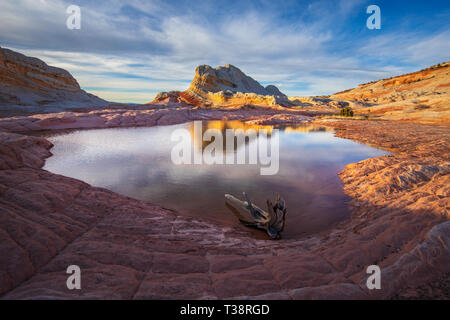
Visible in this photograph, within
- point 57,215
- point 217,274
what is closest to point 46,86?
point 57,215

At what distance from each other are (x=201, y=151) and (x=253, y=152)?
378 cm

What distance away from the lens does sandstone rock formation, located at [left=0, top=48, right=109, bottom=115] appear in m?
31.2

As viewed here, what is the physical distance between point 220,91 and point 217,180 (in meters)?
52.9

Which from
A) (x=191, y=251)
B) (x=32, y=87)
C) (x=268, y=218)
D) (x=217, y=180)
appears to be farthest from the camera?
(x=32, y=87)

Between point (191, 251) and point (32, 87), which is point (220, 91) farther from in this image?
point (191, 251)

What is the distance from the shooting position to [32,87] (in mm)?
36188

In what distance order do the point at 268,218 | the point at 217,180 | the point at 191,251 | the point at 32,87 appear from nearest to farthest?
the point at 191,251 < the point at 268,218 < the point at 217,180 < the point at 32,87

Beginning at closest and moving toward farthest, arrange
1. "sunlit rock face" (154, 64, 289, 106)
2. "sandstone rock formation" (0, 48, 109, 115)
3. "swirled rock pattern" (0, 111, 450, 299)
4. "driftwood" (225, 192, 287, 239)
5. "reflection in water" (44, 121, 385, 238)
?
"swirled rock pattern" (0, 111, 450, 299) < "driftwood" (225, 192, 287, 239) < "reflection in water" (44, 121, 385, 238) < "sandstone rock formation" (0, 48, 109, 115) < "sunlit rock face" (154, 64, 289, 106)

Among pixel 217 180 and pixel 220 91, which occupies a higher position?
pixel 220 91

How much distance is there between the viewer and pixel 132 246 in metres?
3.68

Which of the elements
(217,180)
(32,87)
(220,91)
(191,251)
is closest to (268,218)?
(191,251)

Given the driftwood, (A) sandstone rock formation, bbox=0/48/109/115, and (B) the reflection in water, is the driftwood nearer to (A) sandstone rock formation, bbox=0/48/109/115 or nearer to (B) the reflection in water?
(B) the reflection in water

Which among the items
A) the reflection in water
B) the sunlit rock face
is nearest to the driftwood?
the reflection in water

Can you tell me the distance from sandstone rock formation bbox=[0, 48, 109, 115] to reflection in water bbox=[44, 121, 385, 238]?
90.0 ft
